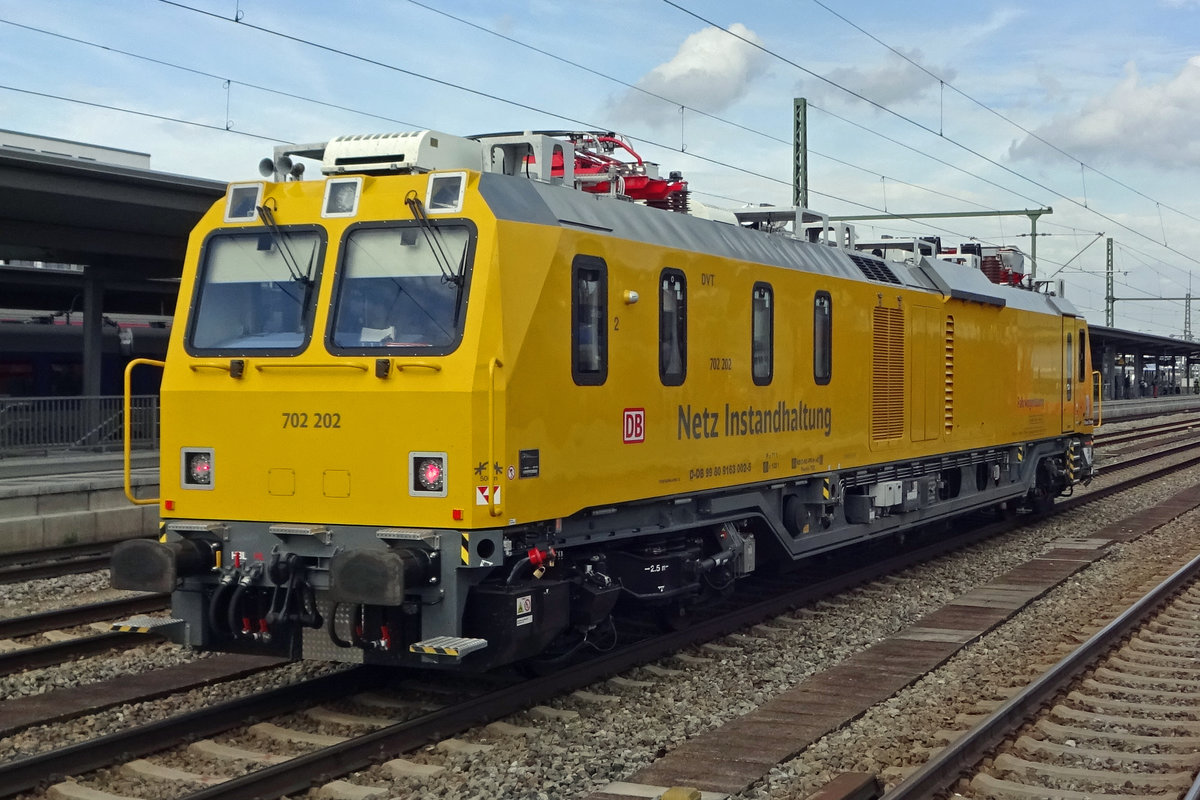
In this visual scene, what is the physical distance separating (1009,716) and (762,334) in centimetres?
391

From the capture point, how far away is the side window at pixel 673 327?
29.5 ft

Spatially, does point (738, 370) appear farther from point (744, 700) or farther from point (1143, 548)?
point (1143, 548)

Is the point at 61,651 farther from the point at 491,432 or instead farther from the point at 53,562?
the point at 53,562

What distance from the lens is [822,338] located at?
37.8 ft

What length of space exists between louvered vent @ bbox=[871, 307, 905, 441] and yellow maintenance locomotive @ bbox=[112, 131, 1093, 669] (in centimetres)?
288

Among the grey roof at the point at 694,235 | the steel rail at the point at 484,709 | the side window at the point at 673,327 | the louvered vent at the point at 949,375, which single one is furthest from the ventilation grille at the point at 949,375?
the side window at the point at 673,327

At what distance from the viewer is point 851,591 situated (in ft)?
41.1

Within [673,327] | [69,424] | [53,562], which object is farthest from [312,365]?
[69,424]

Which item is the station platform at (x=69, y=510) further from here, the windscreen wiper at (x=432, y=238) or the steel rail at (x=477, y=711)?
the windscreen wiper at (x=432, y=238)

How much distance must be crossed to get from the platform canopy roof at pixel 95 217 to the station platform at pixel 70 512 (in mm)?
4471

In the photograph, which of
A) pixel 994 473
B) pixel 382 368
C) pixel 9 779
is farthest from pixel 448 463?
pixel 994 473

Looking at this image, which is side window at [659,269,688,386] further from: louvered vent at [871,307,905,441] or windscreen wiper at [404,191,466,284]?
louvered vent at [871,307,905,441]

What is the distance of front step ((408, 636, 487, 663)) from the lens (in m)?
6.99

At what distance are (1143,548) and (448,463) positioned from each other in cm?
1137
